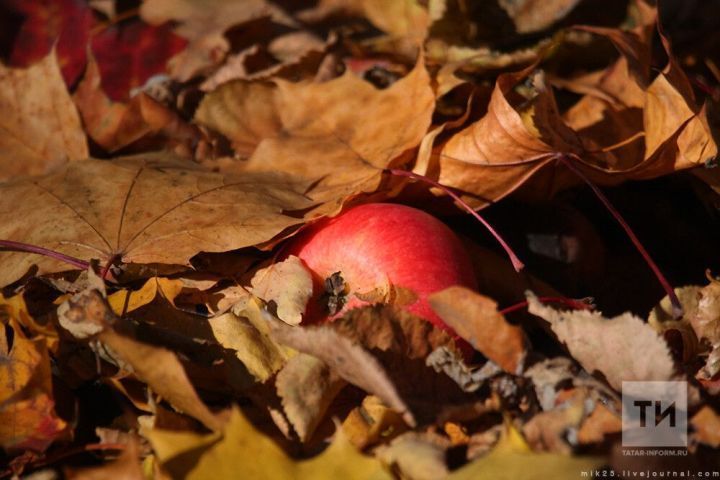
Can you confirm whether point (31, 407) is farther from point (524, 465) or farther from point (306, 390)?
point (524, 465)

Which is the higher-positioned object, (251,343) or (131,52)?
(131,52)

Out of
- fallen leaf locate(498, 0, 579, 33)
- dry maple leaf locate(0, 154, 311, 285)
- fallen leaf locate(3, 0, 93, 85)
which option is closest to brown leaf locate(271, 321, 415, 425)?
dry maple leaf locate(0, 154, 311, 285)

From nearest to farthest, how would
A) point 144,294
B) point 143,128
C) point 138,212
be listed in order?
point 144,294 → point 138,212 → point 143,128

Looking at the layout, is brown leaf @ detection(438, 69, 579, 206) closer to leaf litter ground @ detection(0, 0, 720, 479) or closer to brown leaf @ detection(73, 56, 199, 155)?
leaf litter ground @ detection(0, 0, 720, 479)

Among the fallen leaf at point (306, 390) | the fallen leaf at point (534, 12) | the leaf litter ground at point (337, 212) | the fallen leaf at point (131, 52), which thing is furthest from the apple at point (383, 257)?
the fallen leaf at point (131, 52)

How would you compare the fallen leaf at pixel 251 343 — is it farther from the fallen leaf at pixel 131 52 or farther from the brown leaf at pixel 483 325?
the fallen leaf at pixel 131 52

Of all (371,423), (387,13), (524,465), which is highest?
(387,13)

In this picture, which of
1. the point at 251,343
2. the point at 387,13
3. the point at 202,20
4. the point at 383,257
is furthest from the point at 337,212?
the point at 202,20
